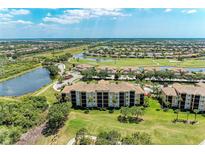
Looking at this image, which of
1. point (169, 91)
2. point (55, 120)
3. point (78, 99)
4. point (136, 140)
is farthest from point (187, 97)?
point (55, 120)

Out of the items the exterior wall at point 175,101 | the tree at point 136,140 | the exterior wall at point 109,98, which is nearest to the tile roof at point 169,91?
the exterior wall at point 175,101

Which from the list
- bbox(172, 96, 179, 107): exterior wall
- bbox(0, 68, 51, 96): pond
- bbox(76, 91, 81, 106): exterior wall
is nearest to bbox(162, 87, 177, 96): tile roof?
bbox(172, 96, 179, 107): exterior wall

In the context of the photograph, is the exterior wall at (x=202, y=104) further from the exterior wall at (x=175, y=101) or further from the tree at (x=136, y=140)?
the tree at (x=136, y=140)

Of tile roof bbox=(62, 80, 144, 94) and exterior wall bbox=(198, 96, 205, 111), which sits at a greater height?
tile roof bbox=(62, 80, 144, 94)

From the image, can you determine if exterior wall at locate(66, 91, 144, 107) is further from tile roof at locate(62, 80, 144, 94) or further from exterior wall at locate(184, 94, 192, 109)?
exterior wall at locate(184, 94, 192, 109)

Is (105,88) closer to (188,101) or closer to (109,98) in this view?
(109,98)
